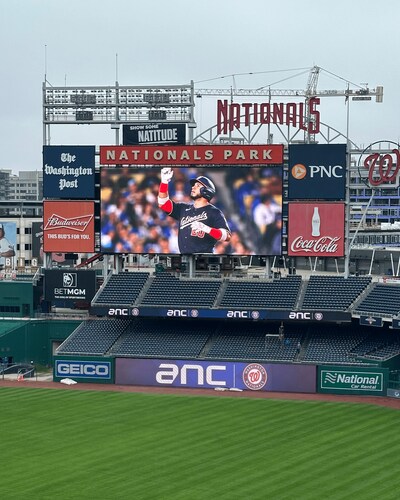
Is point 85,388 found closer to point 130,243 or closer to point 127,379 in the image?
point 127,379

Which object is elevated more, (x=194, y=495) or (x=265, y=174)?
(x=265, y=174)

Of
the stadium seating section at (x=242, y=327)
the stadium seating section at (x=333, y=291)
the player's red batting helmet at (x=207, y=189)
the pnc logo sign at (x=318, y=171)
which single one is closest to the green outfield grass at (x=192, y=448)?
the stadium seating section at (x=242, y=327)

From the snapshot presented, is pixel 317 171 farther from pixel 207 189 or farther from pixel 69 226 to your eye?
pixel 69 226

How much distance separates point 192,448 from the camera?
4791cm

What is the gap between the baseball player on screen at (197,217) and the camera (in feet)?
232

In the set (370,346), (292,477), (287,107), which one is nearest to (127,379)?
(370,346)

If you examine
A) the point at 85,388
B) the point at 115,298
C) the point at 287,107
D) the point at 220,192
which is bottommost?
the point at 85,388

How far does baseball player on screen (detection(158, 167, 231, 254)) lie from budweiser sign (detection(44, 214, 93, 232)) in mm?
5997

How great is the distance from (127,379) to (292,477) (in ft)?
90.3

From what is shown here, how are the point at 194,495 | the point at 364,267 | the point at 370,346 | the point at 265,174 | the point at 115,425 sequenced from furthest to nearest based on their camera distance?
the point at 364,267
the point at 265,174
the point at 370,346
the point at 115,425
the point at 194,495

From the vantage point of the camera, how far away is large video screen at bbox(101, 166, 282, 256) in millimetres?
70312

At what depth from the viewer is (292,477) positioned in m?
42.0

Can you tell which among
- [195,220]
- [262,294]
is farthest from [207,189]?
[262,294]

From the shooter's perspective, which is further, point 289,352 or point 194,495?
point 289,352
